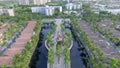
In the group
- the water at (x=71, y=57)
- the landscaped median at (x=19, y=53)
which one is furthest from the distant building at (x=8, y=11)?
the water at (x=71, y=57)

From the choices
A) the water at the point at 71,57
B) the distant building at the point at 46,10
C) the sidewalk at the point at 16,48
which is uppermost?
the distant building at the point at 46,10

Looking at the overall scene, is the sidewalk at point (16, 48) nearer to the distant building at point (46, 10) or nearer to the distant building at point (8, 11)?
the distant building at point (46, 10)

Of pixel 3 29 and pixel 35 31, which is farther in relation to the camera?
pixel 3 29

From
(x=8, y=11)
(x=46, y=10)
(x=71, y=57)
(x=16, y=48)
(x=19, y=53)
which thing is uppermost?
(x=8, y=11)

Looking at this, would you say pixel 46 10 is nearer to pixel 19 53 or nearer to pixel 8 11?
pixel 8 11

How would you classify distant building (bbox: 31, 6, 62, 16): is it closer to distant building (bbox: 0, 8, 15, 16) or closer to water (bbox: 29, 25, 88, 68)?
distant building (bbox: 0, 8, 15, 16)

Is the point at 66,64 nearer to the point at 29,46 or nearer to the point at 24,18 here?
the point at 29,46

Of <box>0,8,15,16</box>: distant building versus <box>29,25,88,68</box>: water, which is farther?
<box>0,8,15,16</box>: distant building

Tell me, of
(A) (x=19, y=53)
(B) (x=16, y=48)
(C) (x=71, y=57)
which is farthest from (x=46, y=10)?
(A) (x=19, y=53)

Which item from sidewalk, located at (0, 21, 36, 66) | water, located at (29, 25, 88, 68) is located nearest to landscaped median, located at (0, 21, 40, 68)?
sidewalk, located at (0, 21, 36, 66)

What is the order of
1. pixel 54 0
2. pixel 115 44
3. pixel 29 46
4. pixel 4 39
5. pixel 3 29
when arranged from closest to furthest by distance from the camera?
pixel 29 46 → pixel 115 44 → pixel 4 39 → pixel 3 29 → pixel 54 0

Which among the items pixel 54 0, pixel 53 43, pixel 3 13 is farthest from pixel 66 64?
pixel 54 0
